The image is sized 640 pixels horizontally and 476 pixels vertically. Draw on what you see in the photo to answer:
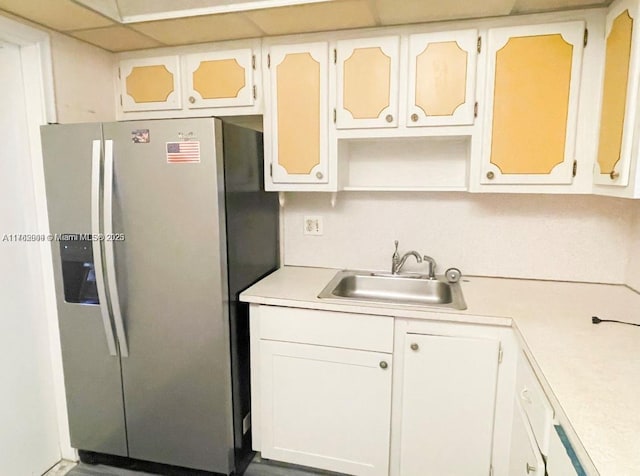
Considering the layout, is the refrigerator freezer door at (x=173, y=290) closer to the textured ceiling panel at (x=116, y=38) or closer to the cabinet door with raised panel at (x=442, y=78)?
the textured ceiling panel at (x=116, y=38)

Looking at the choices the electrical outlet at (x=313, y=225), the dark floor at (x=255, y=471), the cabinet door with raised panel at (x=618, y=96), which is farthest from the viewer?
the electrical outlet at (x=313, y=225)

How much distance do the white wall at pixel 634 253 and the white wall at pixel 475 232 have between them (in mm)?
23

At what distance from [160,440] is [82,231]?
1016 millimetres

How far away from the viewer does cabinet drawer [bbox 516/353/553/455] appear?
1093 mm

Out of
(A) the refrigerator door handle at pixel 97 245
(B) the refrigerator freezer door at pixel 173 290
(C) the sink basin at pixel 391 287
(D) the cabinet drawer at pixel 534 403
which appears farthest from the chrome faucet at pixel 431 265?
(A) the refrigerator door handle at pixel 97 245

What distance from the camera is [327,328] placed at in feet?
5.69

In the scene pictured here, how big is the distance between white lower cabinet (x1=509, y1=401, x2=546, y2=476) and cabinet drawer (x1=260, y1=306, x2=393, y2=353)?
0.52m

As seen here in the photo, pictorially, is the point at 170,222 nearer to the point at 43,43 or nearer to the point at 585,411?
the point at 43,43

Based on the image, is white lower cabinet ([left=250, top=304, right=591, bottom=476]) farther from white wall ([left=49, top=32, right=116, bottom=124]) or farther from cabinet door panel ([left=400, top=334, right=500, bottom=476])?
white wall ([left=49, top=32, right=116, bottom=124])

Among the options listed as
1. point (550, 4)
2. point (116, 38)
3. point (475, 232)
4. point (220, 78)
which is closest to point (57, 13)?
point (116, 38)

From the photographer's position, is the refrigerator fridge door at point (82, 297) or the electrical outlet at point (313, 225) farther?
the electrical outlet at point (313, 225)

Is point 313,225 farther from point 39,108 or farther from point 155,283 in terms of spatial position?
point 39,108

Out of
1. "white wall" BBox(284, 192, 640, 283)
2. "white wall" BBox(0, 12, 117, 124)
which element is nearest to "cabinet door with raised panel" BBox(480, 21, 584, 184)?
"white wall" BBox(284, 192, 640, 283)

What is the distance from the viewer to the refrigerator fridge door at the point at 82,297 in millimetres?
1701
